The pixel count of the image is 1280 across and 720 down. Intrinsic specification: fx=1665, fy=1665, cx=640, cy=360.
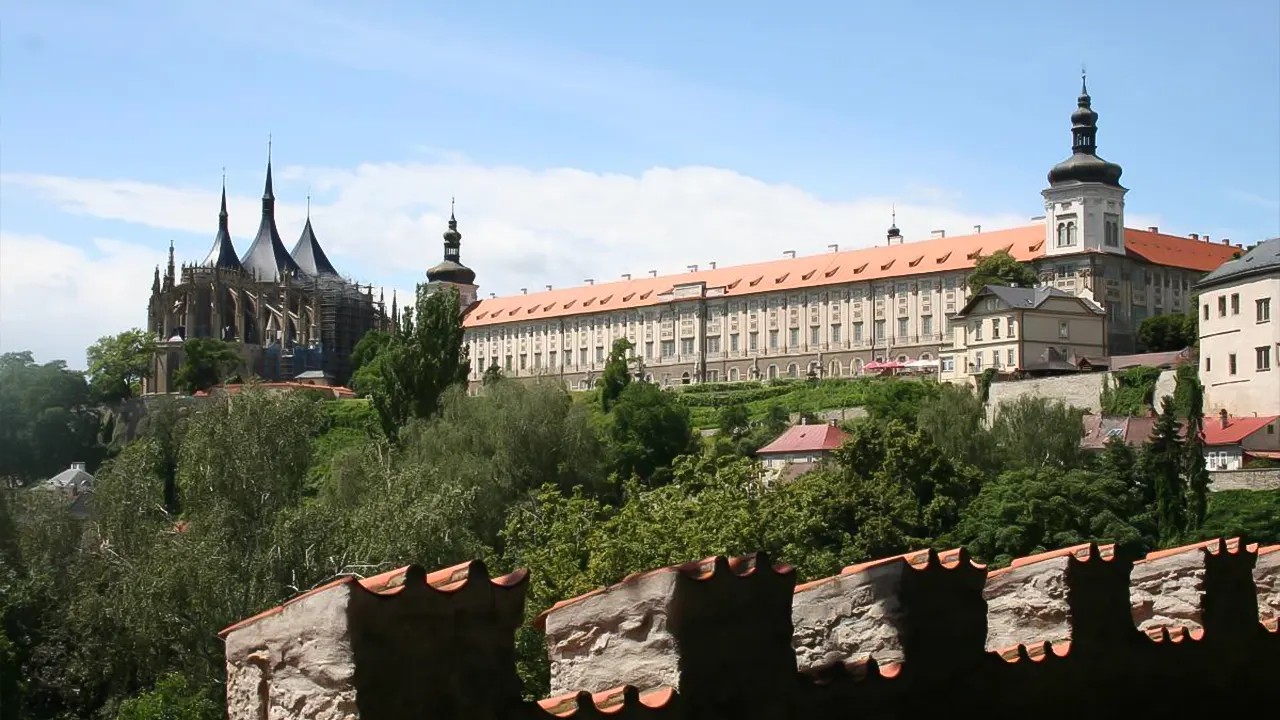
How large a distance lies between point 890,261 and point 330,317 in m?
59.5

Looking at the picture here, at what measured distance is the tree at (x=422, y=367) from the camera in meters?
64.8

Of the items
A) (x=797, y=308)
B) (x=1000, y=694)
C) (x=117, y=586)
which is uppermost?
(x=797, y=308)

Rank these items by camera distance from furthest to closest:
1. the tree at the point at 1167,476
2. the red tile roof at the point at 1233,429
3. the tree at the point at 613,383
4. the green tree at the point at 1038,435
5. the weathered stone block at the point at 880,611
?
the tree at the point at 613,383
the red tile roof at the point at 1233,429
the green tree at the point at 1038,435
the tree at the point at 1167,476
the weathered stone block at the point at 880,611

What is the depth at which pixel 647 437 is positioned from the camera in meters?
75.9

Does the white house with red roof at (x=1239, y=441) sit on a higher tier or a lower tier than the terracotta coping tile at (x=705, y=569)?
lower

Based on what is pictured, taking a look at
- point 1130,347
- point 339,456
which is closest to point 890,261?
point 1130,347

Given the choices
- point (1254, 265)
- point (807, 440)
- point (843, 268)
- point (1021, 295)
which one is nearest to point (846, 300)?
point (843, 268)

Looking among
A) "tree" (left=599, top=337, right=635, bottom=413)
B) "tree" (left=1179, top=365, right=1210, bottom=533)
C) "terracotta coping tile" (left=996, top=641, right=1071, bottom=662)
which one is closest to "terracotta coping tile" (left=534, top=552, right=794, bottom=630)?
"terracotta coping tile" (left=996, top=641, right=1071, bottom=662)

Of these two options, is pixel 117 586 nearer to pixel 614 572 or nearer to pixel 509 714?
pixel 614 572

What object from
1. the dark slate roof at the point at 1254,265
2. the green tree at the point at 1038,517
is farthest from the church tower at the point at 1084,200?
the green tree at the point at 1038,517

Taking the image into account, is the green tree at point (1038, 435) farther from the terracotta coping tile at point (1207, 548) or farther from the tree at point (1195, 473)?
the terracotta coping tile at point (1207, 548)

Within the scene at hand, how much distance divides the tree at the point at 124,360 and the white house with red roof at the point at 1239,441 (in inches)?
3137

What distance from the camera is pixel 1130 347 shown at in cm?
9694

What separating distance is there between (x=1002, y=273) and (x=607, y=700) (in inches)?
3733
